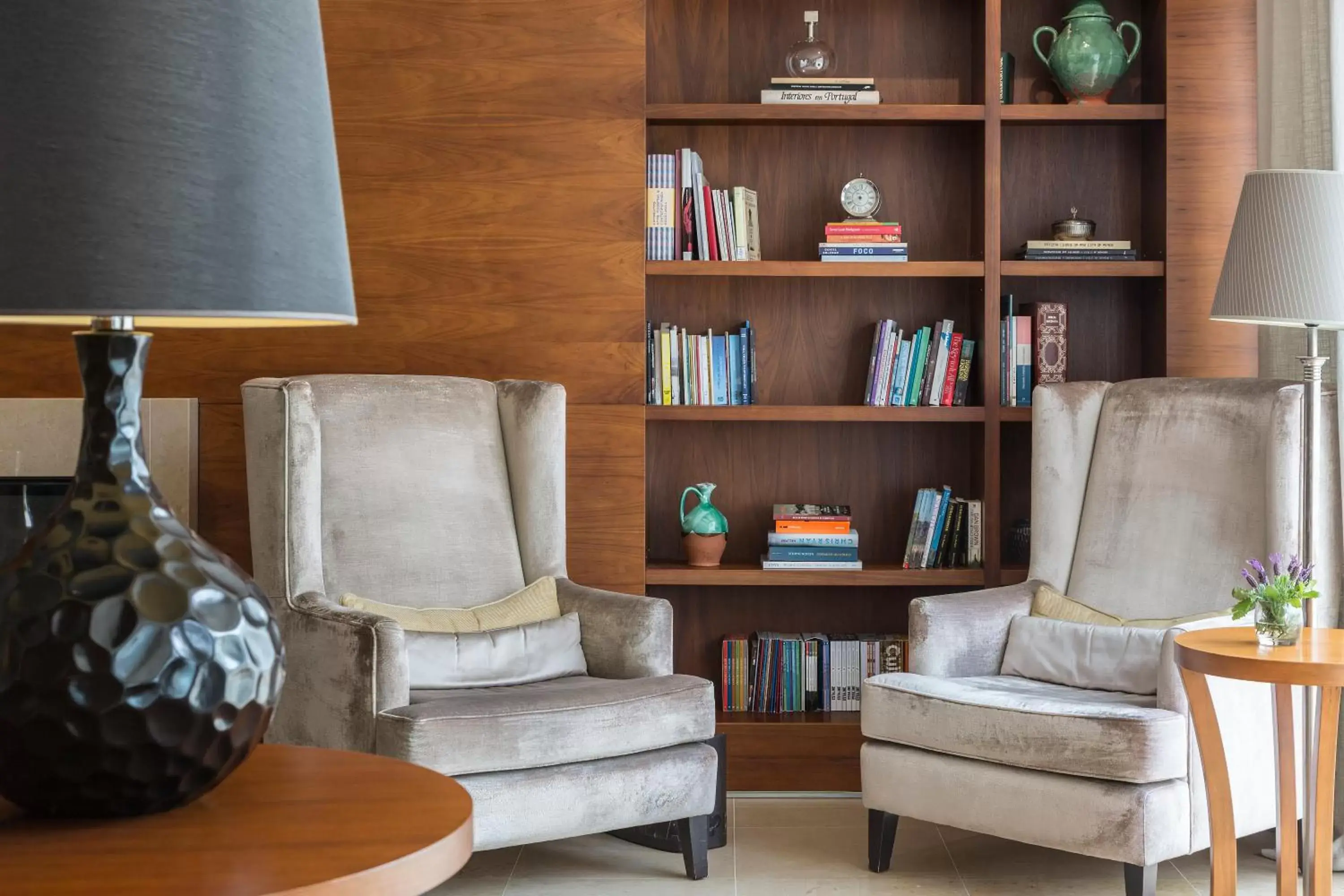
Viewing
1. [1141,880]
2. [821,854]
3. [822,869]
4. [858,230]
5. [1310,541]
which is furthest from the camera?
[858,230]

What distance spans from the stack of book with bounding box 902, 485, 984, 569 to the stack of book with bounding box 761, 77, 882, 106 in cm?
113

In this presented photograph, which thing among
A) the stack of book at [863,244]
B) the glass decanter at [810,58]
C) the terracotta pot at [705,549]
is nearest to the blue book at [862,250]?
the stack of book at [863,244]

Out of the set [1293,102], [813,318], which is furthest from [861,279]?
[1293,102]

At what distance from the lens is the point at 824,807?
365 cm

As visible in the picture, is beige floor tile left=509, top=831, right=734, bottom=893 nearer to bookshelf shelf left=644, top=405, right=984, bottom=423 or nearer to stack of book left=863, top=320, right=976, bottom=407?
bookshelf shelf left=644, top=405, right=984, bottom=423

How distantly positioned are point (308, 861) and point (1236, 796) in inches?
92.0

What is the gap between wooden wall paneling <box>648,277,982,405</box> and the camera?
413 centimetres

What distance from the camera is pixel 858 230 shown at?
12.6ft

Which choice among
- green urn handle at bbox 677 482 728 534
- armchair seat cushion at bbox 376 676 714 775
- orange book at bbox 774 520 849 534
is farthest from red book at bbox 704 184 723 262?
armchair seat cushion at bbox 376 676 714 775

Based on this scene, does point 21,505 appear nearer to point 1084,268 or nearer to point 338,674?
point 338,674

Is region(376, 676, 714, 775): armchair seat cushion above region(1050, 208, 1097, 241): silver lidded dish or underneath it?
underneath

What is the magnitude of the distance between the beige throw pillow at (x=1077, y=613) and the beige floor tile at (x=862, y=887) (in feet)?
2.29

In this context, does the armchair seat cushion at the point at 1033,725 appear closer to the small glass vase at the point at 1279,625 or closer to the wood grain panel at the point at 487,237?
the small glass vase at the point at 1279,625

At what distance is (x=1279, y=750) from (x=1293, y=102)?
1.74m
